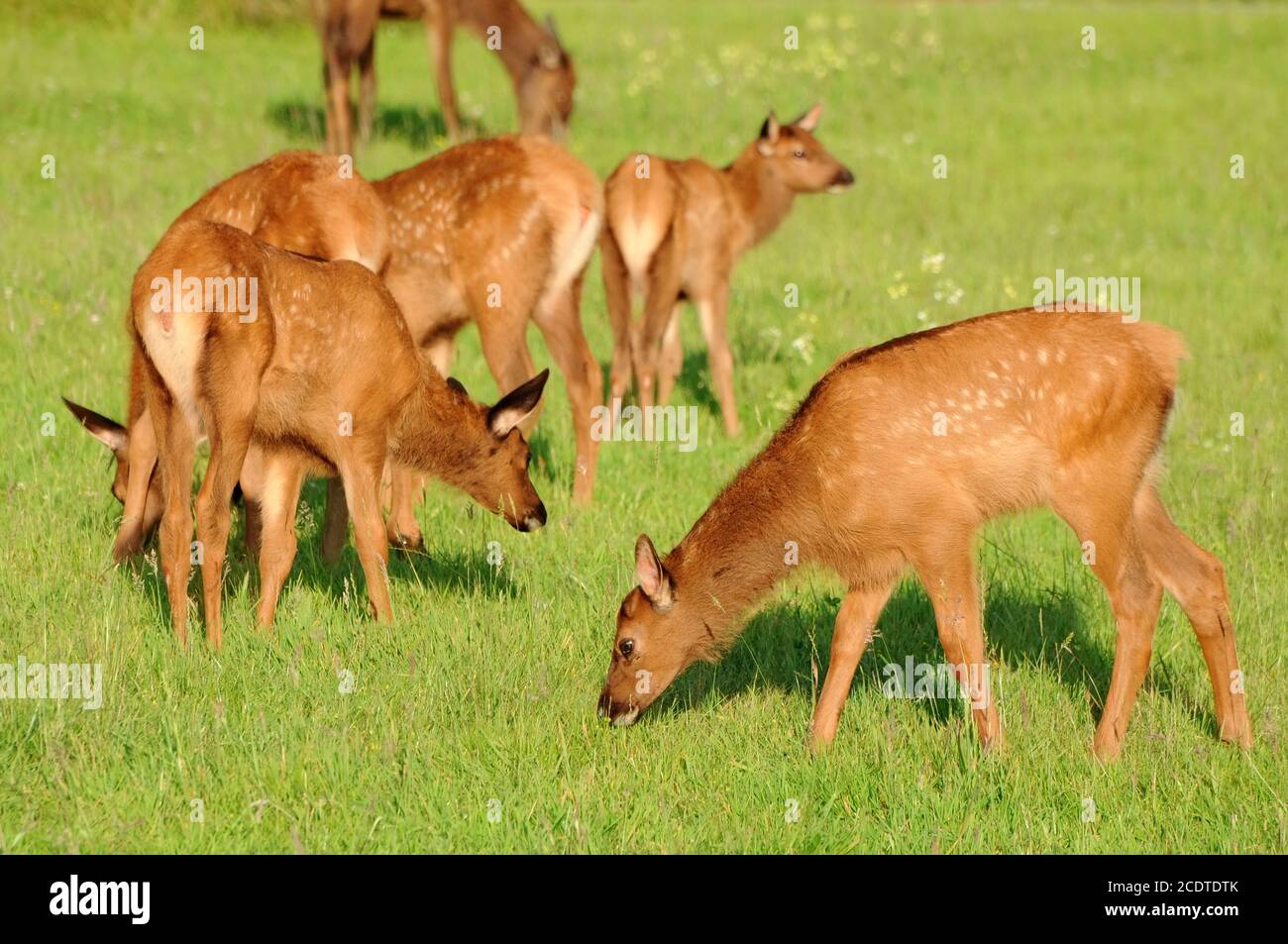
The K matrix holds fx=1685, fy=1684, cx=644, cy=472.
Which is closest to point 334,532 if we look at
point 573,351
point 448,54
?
point 573,351

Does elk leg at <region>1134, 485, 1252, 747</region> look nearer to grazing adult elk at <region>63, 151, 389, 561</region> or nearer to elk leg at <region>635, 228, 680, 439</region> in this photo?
grazing adult elk at <region>63, 151, 389, 561</region>

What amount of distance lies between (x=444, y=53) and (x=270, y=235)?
8886 millimetres

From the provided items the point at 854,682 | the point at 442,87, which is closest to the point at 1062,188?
the point at 442,87

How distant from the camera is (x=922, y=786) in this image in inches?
224

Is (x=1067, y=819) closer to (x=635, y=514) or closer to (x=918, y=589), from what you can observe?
(x=918, y=589)

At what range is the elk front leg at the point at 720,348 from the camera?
10539 mm

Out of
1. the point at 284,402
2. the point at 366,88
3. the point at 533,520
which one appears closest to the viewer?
the point at 284,402

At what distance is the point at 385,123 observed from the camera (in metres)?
17.3

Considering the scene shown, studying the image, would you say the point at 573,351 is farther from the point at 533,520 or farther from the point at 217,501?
the point at 217,501

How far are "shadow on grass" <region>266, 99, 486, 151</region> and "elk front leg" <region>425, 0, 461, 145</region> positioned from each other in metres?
0.25

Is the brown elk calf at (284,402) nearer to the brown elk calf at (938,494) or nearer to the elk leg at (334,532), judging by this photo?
the elk leg at (334,532)

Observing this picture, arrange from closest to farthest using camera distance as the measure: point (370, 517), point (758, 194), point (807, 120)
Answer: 1. point (370, 517)
2. point (758, 194)
3. point (807, 120)

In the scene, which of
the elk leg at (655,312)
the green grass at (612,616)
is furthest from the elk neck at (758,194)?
the elk leg at (655,312)

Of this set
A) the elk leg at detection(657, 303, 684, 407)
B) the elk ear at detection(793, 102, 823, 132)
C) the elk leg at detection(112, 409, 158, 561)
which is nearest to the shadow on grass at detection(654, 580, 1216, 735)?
the elk leg at detection(112, 409, 158, 561)
